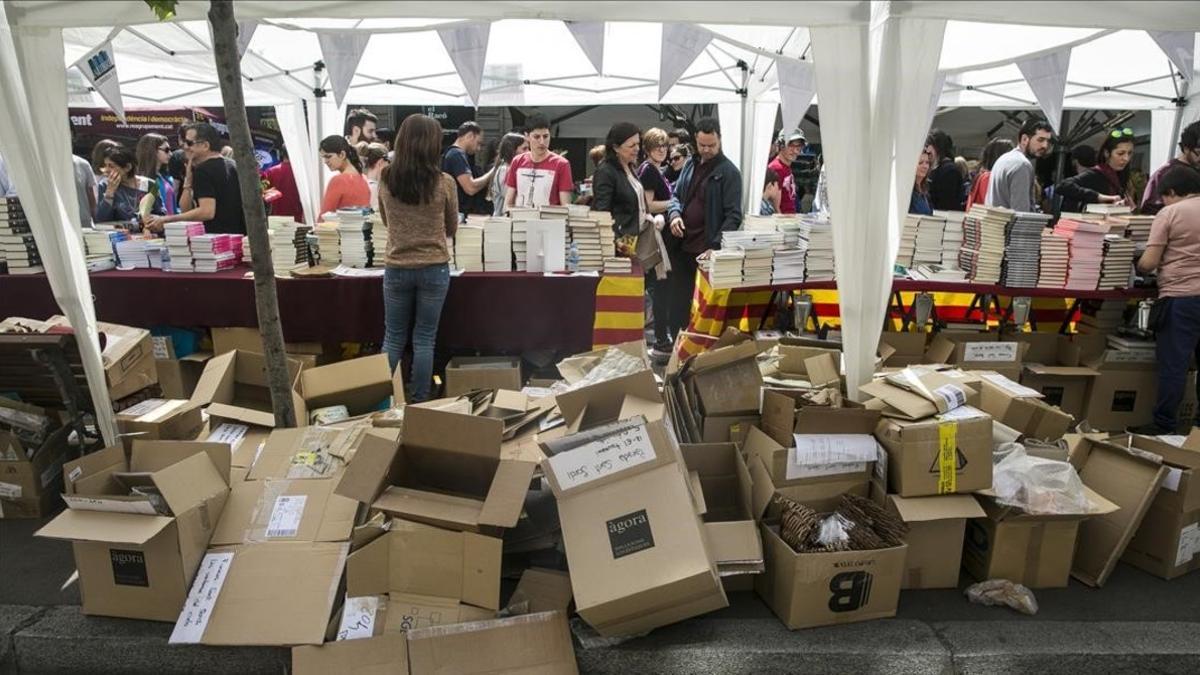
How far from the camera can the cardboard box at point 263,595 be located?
2.32 m

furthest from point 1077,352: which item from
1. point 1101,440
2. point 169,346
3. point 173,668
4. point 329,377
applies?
point 169,346

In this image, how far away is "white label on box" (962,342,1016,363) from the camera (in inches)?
179

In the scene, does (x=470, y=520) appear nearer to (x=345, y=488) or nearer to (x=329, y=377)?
(x=345, y=488)

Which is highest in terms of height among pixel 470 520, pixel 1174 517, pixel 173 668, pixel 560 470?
pixel 560 470

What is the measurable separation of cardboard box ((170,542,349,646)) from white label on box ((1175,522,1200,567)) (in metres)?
3.10

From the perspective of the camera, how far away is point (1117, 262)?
4.71 m

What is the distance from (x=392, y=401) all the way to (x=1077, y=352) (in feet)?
13.7

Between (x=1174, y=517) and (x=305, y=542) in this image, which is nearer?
(x=305, y=542)

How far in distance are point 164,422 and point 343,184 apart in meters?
2.88

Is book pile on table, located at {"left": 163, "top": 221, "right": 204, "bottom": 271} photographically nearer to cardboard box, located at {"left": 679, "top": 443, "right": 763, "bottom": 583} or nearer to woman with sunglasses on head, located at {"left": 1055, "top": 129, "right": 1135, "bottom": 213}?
cardboard box, located at {"left": 679, "top": 443, "right": 763, "bottom": 583}

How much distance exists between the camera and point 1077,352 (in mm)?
4711

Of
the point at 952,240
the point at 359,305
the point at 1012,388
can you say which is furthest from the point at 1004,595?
the point at 359,305

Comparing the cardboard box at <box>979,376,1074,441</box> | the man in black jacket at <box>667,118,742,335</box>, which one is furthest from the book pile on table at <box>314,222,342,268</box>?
the cardboard box at <box>979,376,1074,441</box>

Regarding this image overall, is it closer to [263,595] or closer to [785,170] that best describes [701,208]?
[785,170]
